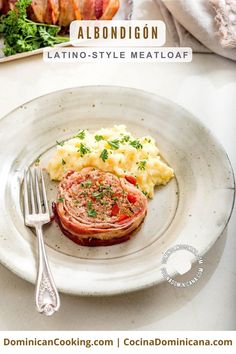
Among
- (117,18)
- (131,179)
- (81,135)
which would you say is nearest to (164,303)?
(131,179)

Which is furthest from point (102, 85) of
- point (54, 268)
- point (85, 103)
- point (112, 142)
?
point (54, 268)

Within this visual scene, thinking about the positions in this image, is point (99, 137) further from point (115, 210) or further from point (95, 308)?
point (95, 308)

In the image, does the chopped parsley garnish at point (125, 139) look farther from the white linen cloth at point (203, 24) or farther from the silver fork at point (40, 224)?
the white linen cloth at point (203, 24)

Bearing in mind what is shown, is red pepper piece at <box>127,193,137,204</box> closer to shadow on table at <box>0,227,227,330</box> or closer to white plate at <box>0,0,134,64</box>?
shadow on table at <box>0,227,227,330</box>

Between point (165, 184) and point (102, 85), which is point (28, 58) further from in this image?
point (165, 184)
